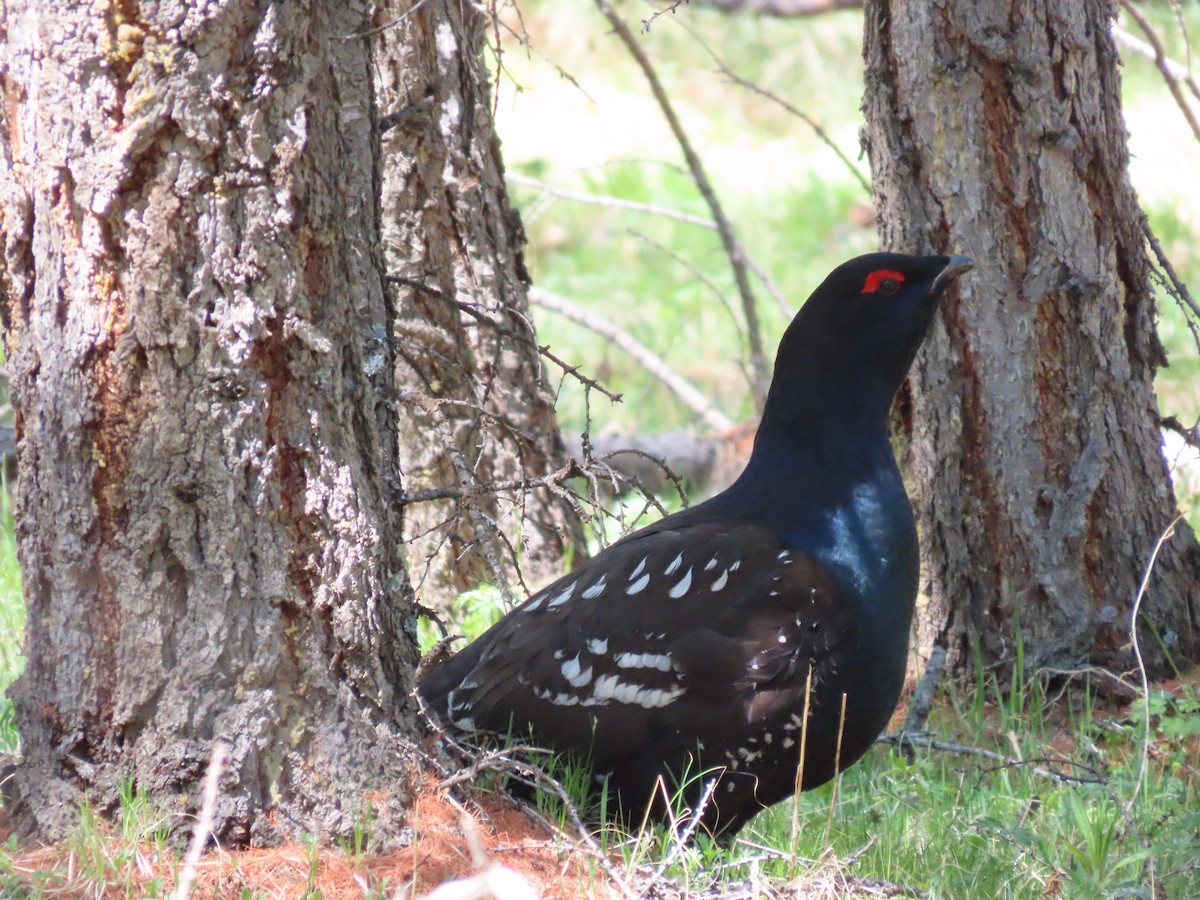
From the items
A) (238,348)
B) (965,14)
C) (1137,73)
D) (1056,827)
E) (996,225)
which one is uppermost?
(1137,73)

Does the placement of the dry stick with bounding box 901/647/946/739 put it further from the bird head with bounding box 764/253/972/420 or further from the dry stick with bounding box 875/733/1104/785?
the bird head with bounding box 764/253/972/420

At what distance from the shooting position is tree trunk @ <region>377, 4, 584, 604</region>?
5.15 metres

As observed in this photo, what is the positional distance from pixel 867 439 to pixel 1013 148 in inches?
50.1

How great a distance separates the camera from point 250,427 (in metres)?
2.83

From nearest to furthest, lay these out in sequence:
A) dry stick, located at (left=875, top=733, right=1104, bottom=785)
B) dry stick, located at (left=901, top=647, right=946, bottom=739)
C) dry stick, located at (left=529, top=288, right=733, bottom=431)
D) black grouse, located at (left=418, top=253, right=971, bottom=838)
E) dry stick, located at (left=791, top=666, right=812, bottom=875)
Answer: dry stick, located at (left=791, top=666, right=812, bottom=875), black grouse, located at (left=418, top=253, right=971, bottom=838), dry stick, located at (left=875, top=733, right=1104, bottom=785), dry stick, located at (left=901, top=647, right=946, bottom=739), dry stick, located at (left=529, top=288, right=733, bottom=431)

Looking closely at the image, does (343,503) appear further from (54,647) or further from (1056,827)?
(1056,827)

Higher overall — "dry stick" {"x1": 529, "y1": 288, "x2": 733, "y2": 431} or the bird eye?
"dry stick" {"x1": 529, "y1": 288, "x2": 733, "y2": 431}

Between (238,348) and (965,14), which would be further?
(965,14)

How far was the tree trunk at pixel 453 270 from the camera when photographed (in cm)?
515

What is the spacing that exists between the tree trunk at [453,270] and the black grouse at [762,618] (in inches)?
47.3

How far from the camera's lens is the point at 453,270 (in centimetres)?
539

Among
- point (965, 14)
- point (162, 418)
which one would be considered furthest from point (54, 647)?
point (965, 14)

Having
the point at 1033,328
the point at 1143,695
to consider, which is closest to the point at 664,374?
the point at 1033,328

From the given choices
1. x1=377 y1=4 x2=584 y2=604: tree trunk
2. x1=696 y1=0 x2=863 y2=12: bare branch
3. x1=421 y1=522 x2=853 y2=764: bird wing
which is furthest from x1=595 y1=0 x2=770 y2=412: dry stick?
x1=696 y1=0 x2=863 y2=12: bare branch
